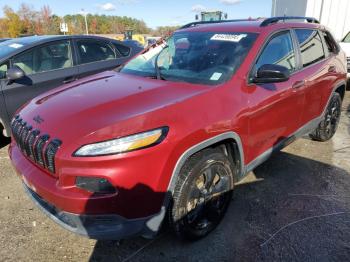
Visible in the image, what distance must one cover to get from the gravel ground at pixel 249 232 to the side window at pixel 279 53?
1.34 meters

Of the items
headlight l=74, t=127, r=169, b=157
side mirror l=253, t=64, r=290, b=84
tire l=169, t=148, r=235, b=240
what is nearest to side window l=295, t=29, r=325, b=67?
side mirror l=253, t=64, r=290, b=84

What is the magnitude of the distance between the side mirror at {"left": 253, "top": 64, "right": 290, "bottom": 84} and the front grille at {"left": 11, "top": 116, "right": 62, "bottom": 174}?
1802 mm

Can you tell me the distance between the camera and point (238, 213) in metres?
3.16

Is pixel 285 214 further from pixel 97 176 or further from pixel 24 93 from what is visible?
pixel 24 93

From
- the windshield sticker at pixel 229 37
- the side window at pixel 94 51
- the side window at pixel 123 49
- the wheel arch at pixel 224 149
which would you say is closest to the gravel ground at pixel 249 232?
the wheel arch at pixel 224 149

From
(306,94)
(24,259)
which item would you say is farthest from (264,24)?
(24,259)

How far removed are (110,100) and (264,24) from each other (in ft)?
6.03

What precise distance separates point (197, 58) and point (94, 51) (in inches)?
112

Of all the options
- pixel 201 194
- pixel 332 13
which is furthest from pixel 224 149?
pixel 332 13

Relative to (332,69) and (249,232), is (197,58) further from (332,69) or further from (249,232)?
(332,69)

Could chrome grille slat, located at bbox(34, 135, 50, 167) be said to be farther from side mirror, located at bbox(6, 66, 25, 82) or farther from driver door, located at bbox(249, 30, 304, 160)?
side mirror, located at bbox(6, 66, 25, 82)

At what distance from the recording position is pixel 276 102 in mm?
3176

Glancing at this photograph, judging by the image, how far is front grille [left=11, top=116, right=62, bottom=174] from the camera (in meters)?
2.22

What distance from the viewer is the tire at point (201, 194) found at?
241 centimetres
